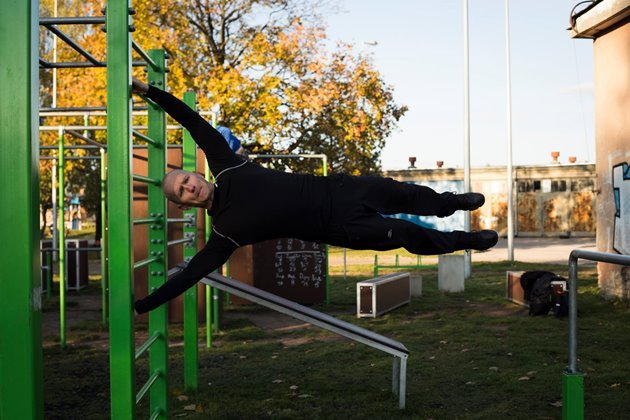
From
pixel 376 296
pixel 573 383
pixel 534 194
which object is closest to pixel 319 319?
pixel 573 383

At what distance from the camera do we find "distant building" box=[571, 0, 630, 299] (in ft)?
36.5

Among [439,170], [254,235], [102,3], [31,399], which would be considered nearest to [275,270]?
[254,235]

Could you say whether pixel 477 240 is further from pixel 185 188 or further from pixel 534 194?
pixel 534 194

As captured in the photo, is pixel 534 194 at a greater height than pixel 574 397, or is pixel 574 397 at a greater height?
pixel 534 194

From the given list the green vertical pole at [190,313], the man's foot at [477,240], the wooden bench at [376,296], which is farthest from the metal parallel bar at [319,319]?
the wooden bench at [376,296]

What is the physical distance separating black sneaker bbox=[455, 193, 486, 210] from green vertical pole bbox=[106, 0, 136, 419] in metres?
2.29

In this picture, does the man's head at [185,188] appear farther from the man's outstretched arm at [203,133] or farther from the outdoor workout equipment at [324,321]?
the outdoor workout equipment at [324,321]

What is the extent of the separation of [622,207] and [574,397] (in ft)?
27.4

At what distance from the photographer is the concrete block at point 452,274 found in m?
13.7

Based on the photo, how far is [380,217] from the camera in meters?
4.40

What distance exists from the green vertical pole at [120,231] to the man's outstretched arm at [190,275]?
258 mm

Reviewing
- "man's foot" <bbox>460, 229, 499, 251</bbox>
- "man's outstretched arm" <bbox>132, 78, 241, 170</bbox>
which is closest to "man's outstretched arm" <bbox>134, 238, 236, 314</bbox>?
"man's outstretched arm" <bbox>132, 78, 241, 170</bbox>

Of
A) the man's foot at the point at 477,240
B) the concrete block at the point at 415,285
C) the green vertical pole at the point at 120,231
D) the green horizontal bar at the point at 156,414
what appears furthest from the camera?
the concrete block at the point at 415,285

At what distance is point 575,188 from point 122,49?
3718 centimetres
